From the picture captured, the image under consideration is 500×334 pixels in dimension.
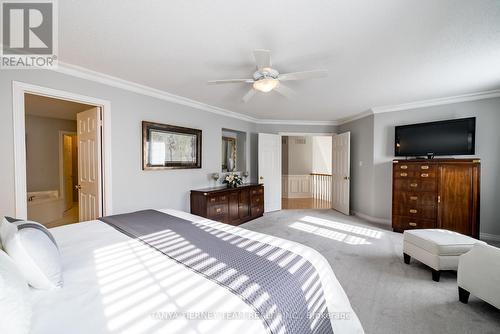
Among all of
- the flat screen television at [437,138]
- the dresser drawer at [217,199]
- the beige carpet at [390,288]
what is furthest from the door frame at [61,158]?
the flat screen television at [437,138]

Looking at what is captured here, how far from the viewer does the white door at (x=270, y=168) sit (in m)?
5.20

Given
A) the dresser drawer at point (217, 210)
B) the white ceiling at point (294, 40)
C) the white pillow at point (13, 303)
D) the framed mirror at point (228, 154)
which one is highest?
the white ceiling at point (294, 40)

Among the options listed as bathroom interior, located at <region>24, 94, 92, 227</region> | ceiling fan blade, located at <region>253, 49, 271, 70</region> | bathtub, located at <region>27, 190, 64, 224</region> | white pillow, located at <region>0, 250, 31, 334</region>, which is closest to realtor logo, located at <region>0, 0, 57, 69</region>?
ceiling fan blade, located at <region>253, 49, 271, 70</region>

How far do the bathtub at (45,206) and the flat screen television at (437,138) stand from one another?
7283 millimetres

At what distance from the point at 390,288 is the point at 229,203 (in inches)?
Answer: 105

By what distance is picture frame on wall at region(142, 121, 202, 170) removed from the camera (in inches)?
127

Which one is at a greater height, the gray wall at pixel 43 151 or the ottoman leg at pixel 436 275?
the gray wall at pixel 43 151

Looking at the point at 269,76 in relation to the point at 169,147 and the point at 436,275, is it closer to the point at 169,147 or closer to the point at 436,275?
the point at 169,147

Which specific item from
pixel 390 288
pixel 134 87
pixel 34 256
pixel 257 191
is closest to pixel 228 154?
pixel 257 191

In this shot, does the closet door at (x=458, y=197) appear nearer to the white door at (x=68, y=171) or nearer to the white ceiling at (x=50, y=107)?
the white ceiling at (x=50, y=107)

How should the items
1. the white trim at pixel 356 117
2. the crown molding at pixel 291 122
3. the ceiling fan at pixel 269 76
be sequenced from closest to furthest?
1. the ceiling fan at pixel 269 76
2. the white trim at pixel 356 117
3. the crown molding at pixel 291 122

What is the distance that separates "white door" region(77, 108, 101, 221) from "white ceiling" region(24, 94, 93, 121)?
843mm

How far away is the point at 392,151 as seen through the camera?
4266 mm

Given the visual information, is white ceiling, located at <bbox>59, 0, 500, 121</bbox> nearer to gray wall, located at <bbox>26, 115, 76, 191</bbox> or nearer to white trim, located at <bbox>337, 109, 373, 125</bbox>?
white trim, located at <bbox>337, 109, 373, 125</bbox>
